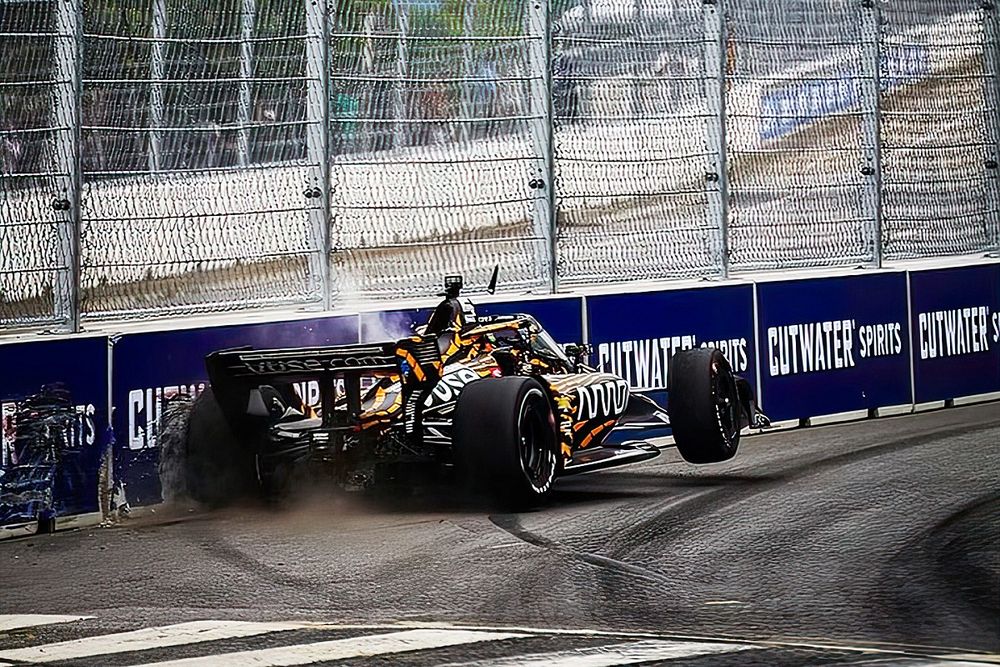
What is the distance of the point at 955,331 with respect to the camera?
16500 millimetres

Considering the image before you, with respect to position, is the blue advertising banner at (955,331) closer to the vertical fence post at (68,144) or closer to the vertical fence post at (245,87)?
the vertical fence post at (245,87)

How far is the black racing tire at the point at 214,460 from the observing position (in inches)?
414

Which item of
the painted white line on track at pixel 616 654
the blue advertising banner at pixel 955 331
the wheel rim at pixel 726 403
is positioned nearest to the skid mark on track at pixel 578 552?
the wheel rim at pixel 726 403

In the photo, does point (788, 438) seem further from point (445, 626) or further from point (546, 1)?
point (445, 626)

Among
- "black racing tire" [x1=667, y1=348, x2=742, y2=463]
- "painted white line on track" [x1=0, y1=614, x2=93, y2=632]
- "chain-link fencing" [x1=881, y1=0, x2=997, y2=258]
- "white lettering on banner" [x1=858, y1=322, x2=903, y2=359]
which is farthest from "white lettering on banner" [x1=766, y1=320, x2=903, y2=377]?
"painted white line on track" [x1=0, y1=614, x2=93, y2=632]

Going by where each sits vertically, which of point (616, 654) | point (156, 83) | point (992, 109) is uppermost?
point (992, 109)

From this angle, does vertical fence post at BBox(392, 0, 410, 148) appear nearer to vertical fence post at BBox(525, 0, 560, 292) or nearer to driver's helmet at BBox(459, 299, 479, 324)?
vertical fence post at BBox(525, 0, 560, 292)

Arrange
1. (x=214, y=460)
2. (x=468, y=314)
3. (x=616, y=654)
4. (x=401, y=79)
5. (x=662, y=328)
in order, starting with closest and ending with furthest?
(x=616, y=654), (x=214, y=460), (x=468, y=314), (x=401, y=79), (x=662, y=328)

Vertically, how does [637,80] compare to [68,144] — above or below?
above

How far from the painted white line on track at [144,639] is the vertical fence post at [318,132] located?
584 centimetres

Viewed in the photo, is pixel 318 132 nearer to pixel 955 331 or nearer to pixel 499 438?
pixel 499 438

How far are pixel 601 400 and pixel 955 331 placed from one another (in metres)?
6.43

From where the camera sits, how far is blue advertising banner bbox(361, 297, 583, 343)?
40.4 feet

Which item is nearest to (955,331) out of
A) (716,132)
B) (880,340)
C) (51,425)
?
(880,340)
